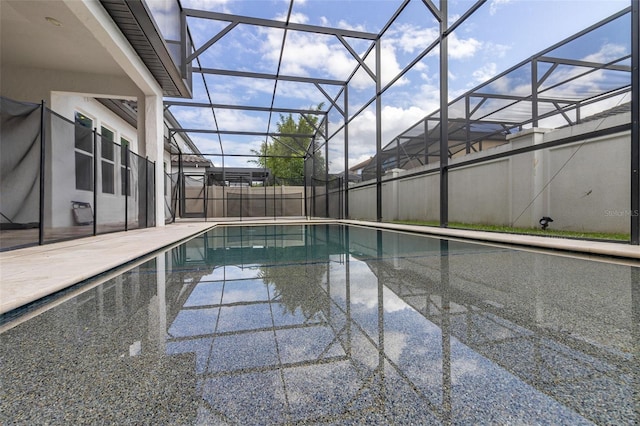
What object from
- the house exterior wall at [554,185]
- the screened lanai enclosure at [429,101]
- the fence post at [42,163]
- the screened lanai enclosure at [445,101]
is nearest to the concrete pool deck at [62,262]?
the fence post at [42,163]

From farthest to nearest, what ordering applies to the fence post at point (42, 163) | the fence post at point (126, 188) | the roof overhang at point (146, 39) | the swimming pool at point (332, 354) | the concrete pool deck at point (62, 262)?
the fence post at point (126, 188) → the roof overhang at point (146, 39) → the fence post at point (42, 163) → the concrete pool deck at point (62, 262) → the swimming pool at point (332, 354)

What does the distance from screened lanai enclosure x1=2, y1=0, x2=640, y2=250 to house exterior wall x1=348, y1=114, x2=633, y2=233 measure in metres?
0.02

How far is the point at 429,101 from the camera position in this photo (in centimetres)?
773

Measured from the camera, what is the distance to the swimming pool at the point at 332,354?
719 mm

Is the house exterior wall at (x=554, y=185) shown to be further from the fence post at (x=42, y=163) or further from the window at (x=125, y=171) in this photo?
the window at (x=125, y=171)

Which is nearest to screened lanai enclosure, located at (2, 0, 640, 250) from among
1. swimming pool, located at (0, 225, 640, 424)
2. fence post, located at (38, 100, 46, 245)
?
fence post, located at (38, 100, 46, 245)

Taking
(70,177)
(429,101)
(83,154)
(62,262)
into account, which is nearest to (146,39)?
(83,154)

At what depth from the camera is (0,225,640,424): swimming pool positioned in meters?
0.72

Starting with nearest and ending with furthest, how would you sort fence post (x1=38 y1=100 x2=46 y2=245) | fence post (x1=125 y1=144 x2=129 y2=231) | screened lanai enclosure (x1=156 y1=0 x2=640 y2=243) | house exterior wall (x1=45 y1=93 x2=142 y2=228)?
1. fence post (x1=38 y1=100 x2=46 y2=245)
2. house exterior wall (x1=45 y1=93 x2=142 y2=228)
3. screened lanai enclosure (x1=156 y1=0 x2=640 y2=243)
4. fence post (x1=125 y1=144 x2=129 y2=231)

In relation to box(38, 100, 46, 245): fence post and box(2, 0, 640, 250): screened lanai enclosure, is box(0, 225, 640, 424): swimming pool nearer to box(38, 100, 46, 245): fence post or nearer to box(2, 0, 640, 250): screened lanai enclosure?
box(38, 100, 46, 245): fence post

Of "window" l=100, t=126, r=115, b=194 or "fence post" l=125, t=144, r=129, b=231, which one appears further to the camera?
"fence post" l=125, t=144, r=129, b=231

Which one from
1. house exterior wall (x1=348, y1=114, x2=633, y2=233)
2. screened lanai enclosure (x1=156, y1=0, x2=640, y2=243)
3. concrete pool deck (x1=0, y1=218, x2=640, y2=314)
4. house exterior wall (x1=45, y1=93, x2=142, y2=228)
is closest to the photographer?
concrete pool deck (x1=0, y1=218, x2=640, y2=314)

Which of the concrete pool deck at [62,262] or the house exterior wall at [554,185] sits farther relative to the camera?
the house exterior wall at [554,185]

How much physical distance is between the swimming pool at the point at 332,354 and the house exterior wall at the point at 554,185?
140 inches
